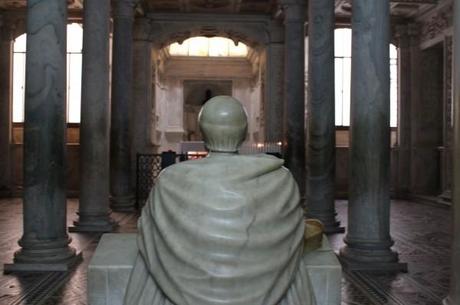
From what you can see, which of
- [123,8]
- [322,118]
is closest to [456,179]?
[322,118]

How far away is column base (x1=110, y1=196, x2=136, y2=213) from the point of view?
39.4 feet

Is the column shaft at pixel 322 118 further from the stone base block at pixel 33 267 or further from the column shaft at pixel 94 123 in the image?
the stone base block at pixel 33 267

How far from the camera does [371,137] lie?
21.1 ft

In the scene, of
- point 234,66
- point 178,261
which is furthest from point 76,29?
point 178,261

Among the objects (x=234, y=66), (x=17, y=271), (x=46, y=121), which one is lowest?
(x=17, y=271)

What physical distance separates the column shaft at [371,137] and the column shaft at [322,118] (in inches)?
107

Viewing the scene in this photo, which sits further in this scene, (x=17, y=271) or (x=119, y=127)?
(x=119, y=127)

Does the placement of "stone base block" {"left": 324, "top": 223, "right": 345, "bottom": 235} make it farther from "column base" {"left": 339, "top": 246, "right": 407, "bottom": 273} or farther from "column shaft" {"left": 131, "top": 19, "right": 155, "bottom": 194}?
"column shaft" {"left": 131, "top": 19, "right": 155, "bottom": 194}

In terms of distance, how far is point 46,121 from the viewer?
20.7ft

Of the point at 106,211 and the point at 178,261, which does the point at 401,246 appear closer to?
the point at 106,211

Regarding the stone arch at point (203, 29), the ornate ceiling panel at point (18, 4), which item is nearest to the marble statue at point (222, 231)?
the ornate ceiling panel at point (18, 4)

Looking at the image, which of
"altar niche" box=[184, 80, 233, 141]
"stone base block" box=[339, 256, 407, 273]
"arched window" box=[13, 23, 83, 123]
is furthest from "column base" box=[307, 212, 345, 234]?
"altar niche" box=[184, 80, 233, 141]

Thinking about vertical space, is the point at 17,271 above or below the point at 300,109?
below

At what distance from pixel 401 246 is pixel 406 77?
29.3ft
